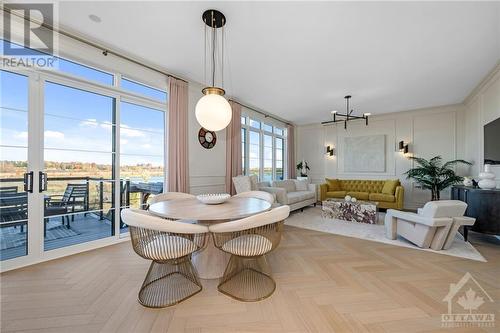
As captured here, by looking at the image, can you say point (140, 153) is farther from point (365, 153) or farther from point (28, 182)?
point (365, 153)

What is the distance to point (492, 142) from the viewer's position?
A: 3.50 metres

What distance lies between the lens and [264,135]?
649 centimetres

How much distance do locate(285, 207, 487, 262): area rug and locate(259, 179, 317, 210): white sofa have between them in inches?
12.6

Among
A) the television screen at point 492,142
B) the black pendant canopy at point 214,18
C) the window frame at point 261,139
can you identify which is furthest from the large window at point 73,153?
the television screen at point 492,142

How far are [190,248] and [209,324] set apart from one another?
588 millimetres

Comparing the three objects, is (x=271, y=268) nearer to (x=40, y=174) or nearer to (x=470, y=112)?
(x=40, y=174)

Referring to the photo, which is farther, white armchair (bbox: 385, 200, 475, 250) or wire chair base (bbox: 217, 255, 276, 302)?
white armchair (bbox: 385, 200, 475, 250)

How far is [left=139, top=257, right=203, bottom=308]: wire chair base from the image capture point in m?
1.83

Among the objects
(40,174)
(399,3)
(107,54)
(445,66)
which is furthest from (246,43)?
(445,66)

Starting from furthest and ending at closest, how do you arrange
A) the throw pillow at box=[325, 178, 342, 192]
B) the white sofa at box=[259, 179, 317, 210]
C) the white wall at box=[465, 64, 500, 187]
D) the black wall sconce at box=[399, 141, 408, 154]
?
the throw pillow at box=[325, 178, 342, 192] → the black wall sconce at box=[399, 141, 408, 154] → the white sofa at box=[259, 179, 317, 210] → the white wall at box=[465, 64, 500, 187]

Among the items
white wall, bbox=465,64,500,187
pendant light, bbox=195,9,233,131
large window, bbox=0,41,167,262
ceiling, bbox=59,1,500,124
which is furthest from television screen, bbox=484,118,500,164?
large window, bbox=0,41,167,262

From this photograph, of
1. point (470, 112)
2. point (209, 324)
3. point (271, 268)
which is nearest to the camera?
point (209, 324)

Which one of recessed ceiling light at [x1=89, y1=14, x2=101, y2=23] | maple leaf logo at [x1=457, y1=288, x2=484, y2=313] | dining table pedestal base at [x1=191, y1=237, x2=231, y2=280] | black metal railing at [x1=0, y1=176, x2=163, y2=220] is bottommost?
maple leaf logo at [x1=457, y1=288, x2=484, y2=313]

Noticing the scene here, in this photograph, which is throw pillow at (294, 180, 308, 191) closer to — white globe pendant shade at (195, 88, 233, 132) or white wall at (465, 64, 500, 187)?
white wall at (465, 64, 500, 187)
